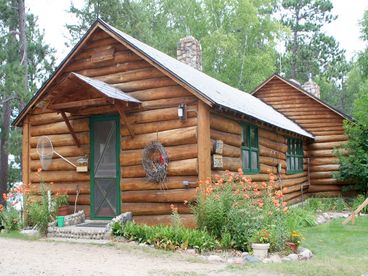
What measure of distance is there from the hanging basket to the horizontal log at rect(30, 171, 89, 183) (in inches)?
78.8

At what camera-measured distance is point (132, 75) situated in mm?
11414

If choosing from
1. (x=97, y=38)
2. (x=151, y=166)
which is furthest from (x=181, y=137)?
(x=97, y=38)

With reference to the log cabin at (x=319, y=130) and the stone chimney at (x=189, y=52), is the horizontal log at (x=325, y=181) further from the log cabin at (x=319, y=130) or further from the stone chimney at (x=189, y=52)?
the stone chimney at (x=189, y=52)

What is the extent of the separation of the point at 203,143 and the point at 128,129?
1974mm

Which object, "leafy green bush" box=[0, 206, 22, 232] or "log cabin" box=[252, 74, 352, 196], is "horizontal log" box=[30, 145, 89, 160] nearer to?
"leafy green bush" box=[0, 206, 22, 232]

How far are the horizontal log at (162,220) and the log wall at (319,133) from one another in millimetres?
11172

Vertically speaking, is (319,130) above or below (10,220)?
above

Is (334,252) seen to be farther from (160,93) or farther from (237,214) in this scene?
(160,93)

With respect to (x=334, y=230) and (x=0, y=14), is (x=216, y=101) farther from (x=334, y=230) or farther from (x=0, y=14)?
(x=0, y=14)

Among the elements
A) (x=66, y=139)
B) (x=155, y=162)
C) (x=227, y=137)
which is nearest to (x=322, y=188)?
(x=227, y=137)

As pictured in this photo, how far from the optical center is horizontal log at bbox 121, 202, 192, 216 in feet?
33.6

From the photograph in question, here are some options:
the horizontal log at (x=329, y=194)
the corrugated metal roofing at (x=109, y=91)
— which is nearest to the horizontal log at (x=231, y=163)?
the corrugated metal roofing at (x=109, y=91)

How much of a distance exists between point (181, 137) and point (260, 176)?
4.37 m

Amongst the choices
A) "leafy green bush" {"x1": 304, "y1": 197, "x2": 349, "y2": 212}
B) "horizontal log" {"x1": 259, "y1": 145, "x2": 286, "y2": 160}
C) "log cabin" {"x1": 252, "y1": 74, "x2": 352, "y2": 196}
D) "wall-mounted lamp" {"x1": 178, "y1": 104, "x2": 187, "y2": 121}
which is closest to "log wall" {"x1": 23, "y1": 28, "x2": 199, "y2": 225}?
"wall-mounted lamp" {"x1": 178, "y1": 104, "x2": 187, "y2": 121}
